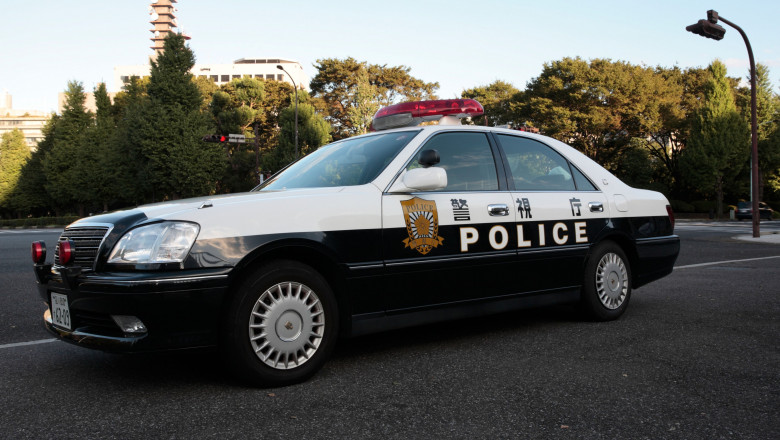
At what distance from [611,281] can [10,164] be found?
2855 inches

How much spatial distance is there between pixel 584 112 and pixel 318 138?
58.7 feet

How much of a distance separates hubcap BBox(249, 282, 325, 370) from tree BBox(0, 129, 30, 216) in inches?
2462

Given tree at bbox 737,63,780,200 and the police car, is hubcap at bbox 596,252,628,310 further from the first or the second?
tree at bbox 737,63,780,200

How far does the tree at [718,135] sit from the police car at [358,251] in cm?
4126

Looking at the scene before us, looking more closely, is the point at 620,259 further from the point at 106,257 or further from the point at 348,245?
the point at 106,257

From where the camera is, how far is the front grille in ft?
10.1

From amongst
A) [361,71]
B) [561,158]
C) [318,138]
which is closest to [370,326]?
[561,158]

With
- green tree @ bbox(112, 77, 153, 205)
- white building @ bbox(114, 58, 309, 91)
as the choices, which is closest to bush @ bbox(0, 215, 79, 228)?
green tree @ bbox(112, 77, 153, 205)

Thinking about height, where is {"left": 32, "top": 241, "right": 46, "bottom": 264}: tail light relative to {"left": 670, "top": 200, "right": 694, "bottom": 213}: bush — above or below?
above

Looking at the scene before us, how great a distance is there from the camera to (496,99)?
4900cm

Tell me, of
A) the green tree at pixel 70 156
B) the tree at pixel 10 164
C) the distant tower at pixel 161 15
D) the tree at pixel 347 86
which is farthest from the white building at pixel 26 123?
the tree at pixel 347 86

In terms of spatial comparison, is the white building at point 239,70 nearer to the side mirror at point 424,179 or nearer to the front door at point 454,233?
the front door at point 454,233

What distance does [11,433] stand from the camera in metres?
2.51

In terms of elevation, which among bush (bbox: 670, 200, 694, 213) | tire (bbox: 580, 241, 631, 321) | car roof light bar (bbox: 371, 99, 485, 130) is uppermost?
car roof light bar (bbox: 371, 99, 485, 130)
